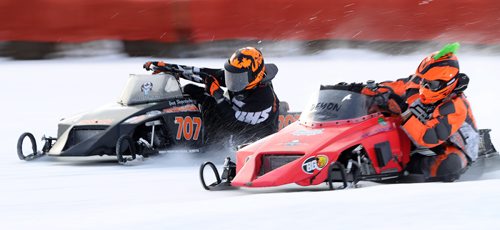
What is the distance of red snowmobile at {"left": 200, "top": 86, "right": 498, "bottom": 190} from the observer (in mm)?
8125

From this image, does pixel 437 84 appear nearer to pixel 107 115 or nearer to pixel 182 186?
pixel 182 186

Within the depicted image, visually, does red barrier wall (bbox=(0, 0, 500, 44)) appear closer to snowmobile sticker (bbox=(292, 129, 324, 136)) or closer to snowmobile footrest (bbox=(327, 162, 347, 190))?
snowmobile sticker (bbox=(292, 129, 324, 136))

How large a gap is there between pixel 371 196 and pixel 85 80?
33.3 ft

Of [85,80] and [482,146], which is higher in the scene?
[85,80]

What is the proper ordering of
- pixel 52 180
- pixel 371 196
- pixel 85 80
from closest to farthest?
pixel 371 196, pixel 52 180, pixel 85 80

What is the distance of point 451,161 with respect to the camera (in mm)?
9008

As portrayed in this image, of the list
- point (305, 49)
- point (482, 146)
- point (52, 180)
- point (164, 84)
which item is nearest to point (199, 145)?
point (164, 84)

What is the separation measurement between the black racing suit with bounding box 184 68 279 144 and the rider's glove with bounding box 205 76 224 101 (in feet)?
0.28

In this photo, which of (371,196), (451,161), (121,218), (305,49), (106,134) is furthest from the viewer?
(305,49)

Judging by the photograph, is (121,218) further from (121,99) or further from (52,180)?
(121,99)

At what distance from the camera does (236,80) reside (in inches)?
446

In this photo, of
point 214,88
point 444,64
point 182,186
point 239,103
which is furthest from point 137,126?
point 444,64

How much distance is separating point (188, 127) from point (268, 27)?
6.27 m

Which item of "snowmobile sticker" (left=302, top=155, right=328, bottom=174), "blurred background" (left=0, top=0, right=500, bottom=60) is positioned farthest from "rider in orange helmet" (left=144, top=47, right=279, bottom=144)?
"blurred background" (left=0, top=0, right=500, bottom=60)
